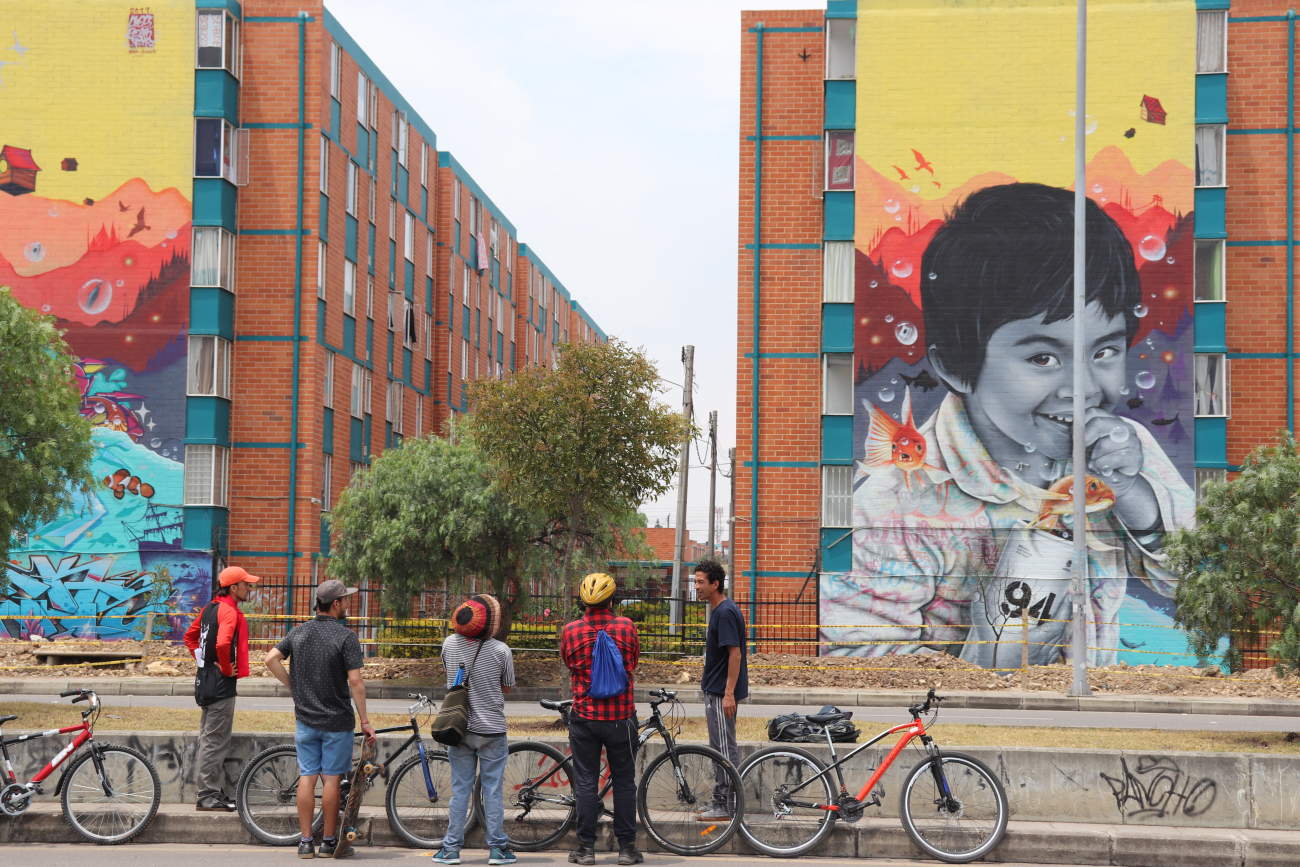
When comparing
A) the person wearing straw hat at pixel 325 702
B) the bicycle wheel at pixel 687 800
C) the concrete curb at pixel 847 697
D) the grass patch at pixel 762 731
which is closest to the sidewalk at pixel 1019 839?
the bicycle wheel at pixel 687 800

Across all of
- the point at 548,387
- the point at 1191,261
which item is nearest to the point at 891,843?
the point at 548,387

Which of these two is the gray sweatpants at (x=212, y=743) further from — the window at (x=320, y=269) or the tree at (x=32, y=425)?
the window at (x=320, y=269)

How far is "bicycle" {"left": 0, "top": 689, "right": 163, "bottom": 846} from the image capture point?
895cm

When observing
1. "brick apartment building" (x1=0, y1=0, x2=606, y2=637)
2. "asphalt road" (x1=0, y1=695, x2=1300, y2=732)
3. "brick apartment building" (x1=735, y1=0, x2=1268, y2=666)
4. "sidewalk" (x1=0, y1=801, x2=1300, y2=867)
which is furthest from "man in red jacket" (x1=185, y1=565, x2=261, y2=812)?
"brick apartment building" (x1=0, y1=0, x2=606, y2=637)

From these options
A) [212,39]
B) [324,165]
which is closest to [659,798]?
[324,165]

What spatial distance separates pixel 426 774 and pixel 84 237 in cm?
2717

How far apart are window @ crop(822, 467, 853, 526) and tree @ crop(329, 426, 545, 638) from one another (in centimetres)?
894

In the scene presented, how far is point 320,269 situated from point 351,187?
387 centimetres

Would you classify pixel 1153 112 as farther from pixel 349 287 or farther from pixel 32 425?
pixel 32 425

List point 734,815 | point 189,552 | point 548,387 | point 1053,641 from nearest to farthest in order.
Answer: point 734,815 < point 548,387 < point 1053,641 < point 189,552

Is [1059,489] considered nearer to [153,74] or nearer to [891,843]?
[891,843]

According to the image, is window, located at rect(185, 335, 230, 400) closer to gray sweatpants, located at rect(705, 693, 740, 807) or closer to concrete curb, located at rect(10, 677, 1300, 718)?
concrete curb, located at rect(10, 677, 1300, 718)

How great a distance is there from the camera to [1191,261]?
29.2 m

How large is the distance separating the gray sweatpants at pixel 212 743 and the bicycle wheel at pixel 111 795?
1.06ft
